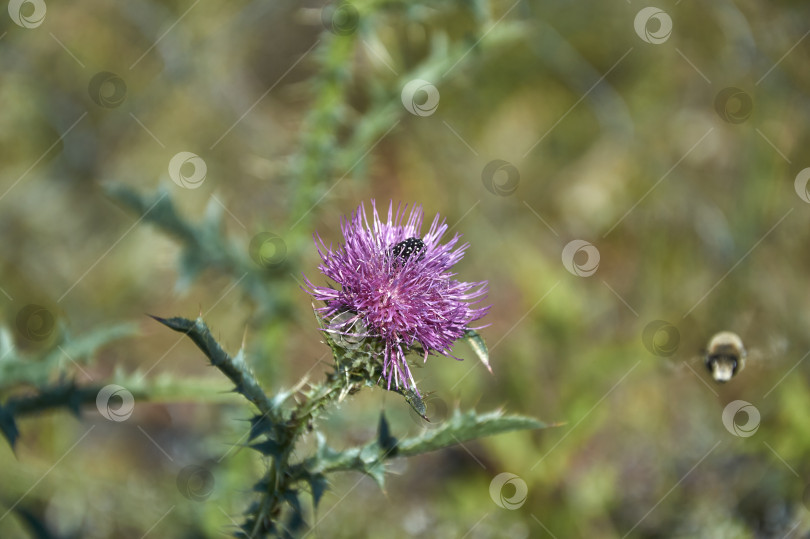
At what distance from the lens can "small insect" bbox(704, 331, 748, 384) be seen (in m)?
2.55

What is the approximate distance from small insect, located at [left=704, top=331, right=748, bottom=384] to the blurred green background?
48.6 inches

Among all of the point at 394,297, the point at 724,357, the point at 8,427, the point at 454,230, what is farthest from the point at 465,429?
the point at 454,230

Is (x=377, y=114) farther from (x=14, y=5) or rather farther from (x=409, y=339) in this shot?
(x=14, y=5)

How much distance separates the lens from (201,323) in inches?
73.7

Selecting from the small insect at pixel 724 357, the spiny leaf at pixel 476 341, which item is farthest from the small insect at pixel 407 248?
the small insect at pixel 724 357

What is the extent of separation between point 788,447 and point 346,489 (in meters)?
2.36

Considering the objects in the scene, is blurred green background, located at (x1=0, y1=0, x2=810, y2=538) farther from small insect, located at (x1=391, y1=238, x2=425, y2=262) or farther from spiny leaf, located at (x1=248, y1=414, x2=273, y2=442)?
small insect, located at (x1=391, y1=238, x2=425, y2=262)

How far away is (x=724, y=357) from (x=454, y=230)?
3154mm

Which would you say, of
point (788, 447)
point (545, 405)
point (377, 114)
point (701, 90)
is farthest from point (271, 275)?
point (701, 90)

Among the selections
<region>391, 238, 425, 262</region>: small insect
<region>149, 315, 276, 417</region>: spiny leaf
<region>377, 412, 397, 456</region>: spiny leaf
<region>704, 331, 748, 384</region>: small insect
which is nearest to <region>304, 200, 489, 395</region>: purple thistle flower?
<region>391, 238, 425, 262</region>: small insect

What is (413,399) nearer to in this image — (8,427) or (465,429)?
(465,429)

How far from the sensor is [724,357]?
8.57 ft

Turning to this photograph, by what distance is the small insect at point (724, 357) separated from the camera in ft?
→ 8.35

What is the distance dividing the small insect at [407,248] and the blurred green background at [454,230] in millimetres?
1213
